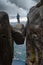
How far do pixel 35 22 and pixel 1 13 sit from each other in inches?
51.3

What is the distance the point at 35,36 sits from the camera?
24.9 ft

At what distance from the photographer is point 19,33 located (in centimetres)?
704

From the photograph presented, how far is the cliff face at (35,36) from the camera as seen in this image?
7.44 metres

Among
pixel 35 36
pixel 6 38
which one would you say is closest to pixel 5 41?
pixel 6 38

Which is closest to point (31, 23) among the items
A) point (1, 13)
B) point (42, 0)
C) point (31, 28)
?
point (31, 28)

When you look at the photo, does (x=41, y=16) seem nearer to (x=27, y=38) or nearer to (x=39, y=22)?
(x=39, y=22)

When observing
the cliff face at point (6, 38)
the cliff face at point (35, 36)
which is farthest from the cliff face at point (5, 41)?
the cliff face at point (35, 36)

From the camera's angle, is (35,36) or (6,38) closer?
(6,38)

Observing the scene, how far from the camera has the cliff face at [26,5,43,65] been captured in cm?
744

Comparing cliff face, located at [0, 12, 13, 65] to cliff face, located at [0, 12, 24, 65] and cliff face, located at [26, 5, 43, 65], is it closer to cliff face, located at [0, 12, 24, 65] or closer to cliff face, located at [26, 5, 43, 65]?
cliff face, located at [0, 12, 24, 65]

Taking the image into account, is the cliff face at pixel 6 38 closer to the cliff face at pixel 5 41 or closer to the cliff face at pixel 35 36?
the cliff face at pixel 5 41

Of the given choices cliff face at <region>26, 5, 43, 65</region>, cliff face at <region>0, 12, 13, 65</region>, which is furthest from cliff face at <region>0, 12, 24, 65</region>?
cliff face at <region>26, 5, 43, 65</region>

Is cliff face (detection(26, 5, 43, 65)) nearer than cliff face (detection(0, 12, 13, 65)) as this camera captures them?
No

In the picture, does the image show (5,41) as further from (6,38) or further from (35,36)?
(35,36)
